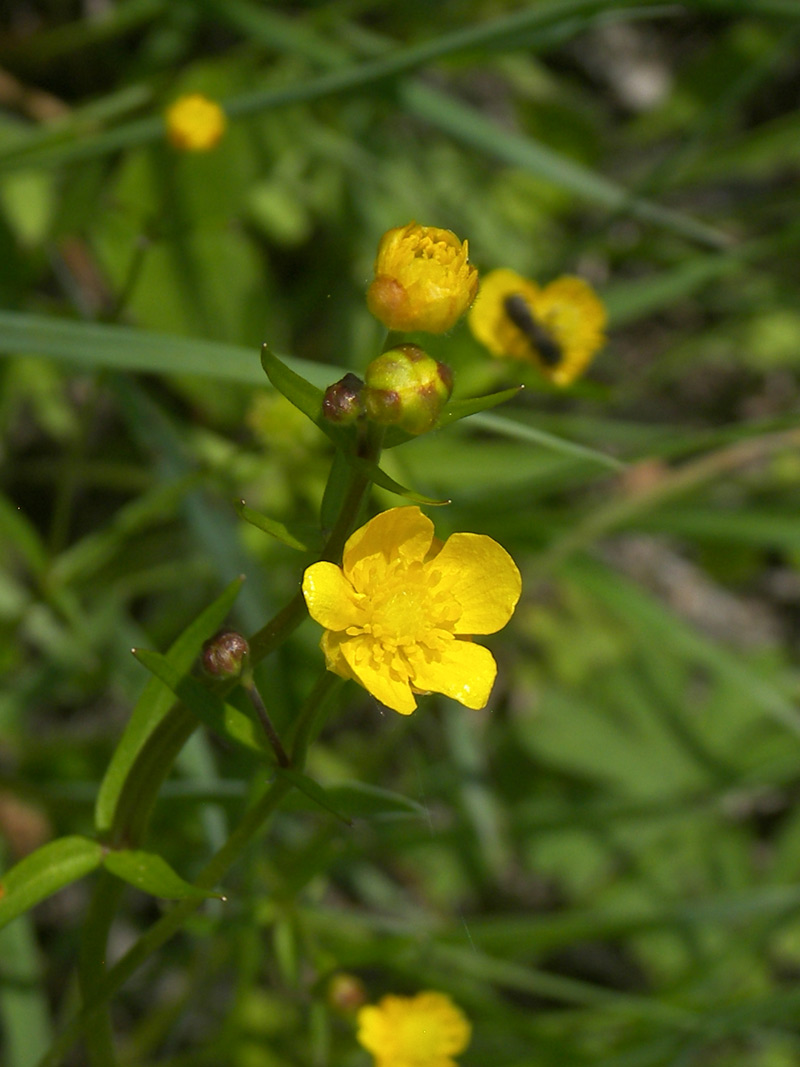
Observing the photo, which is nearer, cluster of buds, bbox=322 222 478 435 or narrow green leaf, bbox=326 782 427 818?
cluster of buds, bbox=322 222 478 435

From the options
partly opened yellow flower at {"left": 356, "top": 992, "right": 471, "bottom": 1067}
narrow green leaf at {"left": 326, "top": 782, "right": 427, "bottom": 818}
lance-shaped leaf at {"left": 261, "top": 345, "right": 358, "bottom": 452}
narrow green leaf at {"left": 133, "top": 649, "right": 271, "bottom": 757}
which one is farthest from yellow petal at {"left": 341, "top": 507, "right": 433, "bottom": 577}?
partly opened yellow flower at {"left": 356, "top": 992, "right": 471, "bottom": 1067}

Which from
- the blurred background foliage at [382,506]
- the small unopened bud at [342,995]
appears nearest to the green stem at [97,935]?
the blurred background foliage at [382,506]

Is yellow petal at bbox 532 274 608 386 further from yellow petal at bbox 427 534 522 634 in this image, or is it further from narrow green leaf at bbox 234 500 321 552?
narrow green leaf at bbox 234 500 321 552

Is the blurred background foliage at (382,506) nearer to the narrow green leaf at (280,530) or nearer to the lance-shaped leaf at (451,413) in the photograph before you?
the narrow green leaf at (280,530)

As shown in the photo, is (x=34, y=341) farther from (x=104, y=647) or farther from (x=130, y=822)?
(x=104, y=647)

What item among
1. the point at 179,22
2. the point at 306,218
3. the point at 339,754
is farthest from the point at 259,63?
the point at 339,754

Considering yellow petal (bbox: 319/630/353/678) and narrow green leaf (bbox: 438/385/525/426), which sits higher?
narrow green leaf (bbox: 438/385/525/426)
